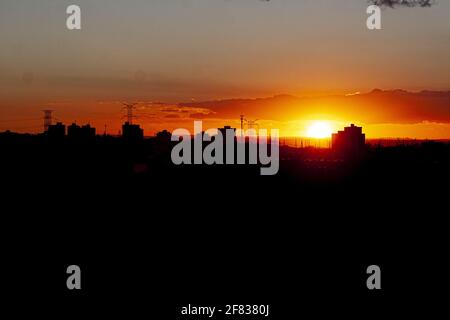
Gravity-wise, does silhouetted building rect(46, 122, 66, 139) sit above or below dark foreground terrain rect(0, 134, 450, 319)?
above

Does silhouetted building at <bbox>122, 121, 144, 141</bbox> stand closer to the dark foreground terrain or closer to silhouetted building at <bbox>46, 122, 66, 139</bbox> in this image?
silhouetted building at <bbox>46, 122, 66, 139</bbox>

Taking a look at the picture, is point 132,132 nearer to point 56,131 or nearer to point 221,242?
point 56,131

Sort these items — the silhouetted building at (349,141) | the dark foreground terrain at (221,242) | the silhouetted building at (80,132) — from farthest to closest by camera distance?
the silhouetted building at (80,132), the silhouetted building at (349,141), the dark foreground terrain at (221,242)

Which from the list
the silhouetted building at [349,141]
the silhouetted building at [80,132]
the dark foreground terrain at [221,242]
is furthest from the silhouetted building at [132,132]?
the dark foreground terrain at [221,242]

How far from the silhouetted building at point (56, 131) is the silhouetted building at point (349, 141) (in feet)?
149

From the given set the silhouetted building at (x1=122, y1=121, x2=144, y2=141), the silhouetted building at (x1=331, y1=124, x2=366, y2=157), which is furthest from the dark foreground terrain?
the silhouetted building at (x1=122, y1=121, x2=144, y2=141)

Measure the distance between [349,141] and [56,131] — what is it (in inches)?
1960

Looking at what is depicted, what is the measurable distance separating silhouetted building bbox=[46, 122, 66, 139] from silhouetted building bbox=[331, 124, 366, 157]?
149 ft

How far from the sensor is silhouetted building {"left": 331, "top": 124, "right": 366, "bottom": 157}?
8854 centimetres

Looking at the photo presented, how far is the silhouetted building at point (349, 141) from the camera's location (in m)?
88.5

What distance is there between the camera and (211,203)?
34.7m

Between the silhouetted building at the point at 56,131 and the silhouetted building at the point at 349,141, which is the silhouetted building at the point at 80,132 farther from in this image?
the silhouetted building at the point at 349,141

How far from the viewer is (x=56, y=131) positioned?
10406cm

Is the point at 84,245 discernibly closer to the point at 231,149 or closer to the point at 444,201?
the point at 444,201
